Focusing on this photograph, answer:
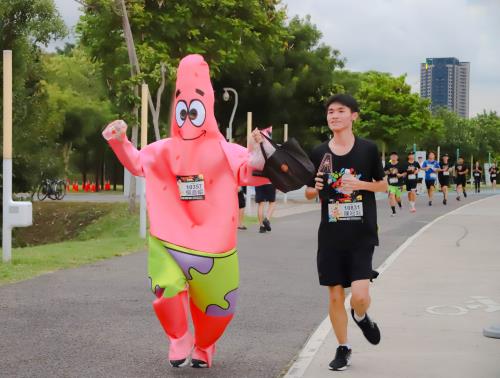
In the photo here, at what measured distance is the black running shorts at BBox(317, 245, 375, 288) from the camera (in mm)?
5625

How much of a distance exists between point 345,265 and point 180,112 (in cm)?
158

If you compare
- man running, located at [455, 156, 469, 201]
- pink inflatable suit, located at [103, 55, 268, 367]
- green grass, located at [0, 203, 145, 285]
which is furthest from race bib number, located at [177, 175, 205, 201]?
man running, located at [455, 156, 469, 201]

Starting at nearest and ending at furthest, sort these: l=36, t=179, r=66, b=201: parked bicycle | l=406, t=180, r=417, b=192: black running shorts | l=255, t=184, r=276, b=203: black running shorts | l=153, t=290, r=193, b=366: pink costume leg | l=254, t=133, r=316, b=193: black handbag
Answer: l=254, t=133, r=316, b=193: black handbag, l=153, t=290, r=193, b=366: pink costume leg, l=255, t=184, r=276, b=203: black running shorts, l=406, t=180, r=417, b=192: black running shorts, l=36, t=179, r=66, b=201: parked bicycle

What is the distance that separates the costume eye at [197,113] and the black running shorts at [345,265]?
4.02ft

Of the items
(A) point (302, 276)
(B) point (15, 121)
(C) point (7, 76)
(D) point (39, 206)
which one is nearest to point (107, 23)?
(B) point (15, 121)

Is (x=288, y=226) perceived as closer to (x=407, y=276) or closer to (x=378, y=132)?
(x=407, y=276)

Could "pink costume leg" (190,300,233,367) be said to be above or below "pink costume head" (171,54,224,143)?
below

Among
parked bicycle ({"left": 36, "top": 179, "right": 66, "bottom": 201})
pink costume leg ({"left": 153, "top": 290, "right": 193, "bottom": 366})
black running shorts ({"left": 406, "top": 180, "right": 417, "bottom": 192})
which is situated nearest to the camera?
pink costume leg ({"left": 153, "top": 290, "right": 193, "bottom": 366})

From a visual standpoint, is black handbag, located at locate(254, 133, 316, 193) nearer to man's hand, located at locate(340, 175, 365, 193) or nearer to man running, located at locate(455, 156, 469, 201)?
man's hand, located at locate(340, 175, 365, 193)

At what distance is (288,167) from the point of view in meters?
5.33

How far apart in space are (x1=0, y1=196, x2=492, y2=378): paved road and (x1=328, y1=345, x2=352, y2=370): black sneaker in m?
0.35

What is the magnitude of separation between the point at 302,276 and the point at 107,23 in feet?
50.8

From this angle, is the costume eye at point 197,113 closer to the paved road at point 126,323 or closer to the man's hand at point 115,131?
the man's hand at point 115,131

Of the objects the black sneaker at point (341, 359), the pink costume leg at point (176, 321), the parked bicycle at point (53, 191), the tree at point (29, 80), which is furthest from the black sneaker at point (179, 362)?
the parked bicycle at point (53, 191)
